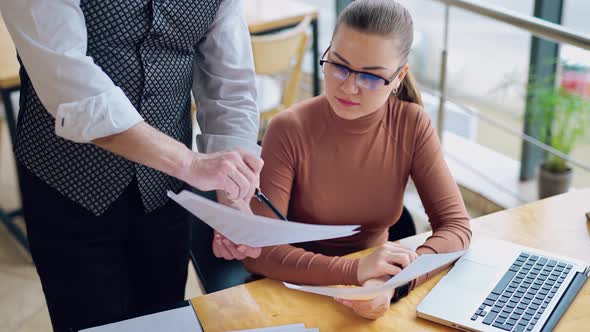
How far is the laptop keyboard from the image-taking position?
4.12 feet

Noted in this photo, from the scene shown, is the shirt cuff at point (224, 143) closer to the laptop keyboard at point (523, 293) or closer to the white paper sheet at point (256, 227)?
the white paper sheet at point (256, 227)

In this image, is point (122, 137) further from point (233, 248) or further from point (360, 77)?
point (360, 77)

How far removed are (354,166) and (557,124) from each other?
5.69ft

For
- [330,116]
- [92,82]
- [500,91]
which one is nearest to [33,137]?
[92,82]

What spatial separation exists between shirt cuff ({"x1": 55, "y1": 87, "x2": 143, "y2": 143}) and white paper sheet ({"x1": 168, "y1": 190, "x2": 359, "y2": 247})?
0.19 meters

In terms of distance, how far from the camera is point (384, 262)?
1368 millimetres

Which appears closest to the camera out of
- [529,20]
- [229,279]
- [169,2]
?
[169,2]

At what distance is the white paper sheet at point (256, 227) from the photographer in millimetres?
1054

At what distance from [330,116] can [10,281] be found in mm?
1850

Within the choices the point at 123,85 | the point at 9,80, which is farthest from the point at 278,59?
the point at 123,85

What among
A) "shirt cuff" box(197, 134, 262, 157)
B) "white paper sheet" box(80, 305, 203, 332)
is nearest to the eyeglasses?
"shirt cuff" box(197, 134, 262, 157)

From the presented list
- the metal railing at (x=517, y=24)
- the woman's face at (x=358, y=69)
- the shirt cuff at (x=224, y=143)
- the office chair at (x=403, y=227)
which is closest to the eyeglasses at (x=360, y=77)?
the woman's face at (x=358, y=69)

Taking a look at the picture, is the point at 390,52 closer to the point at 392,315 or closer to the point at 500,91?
the point at 392,315

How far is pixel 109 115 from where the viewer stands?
3.66 ft
